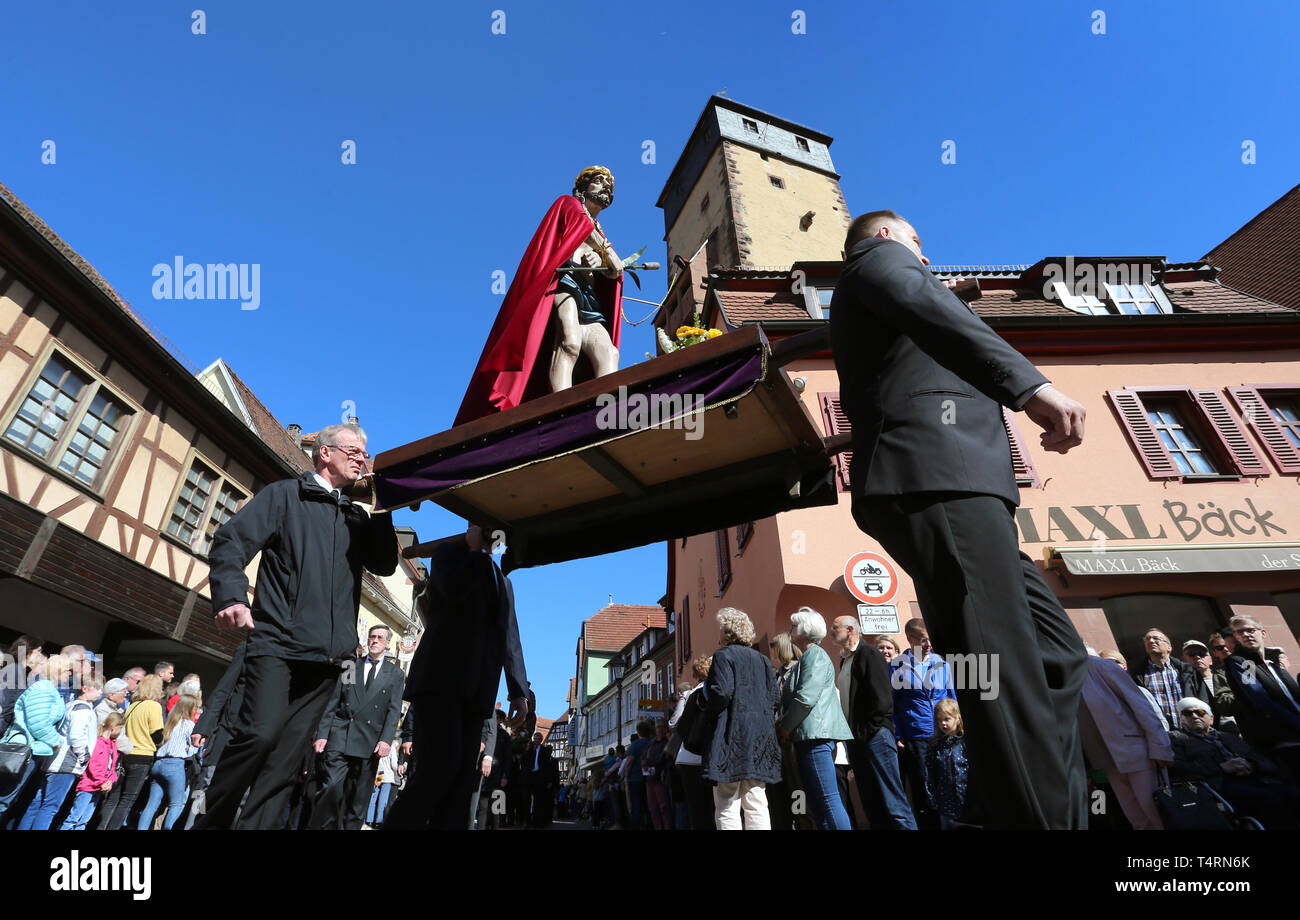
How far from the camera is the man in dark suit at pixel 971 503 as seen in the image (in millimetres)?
1566

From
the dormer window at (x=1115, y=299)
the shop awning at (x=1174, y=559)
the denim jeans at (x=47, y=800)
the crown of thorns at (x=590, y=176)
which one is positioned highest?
the dormer window at (x=1115, y=299)

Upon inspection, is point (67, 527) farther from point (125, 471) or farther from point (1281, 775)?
point (1281, 775)

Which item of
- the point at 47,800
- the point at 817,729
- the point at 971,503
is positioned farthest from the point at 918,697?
the point at 47,800

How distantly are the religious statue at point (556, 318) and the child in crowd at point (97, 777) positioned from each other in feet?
22.1

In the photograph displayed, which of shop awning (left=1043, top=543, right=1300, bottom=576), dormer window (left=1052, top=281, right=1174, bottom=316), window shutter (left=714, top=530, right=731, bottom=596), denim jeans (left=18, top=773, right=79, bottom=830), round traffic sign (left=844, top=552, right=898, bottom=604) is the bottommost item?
denim jeans (left=18, top=773, right=79, bottom=830)

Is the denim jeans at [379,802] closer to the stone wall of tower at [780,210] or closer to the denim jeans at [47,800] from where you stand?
the denim jeans at [47,800]

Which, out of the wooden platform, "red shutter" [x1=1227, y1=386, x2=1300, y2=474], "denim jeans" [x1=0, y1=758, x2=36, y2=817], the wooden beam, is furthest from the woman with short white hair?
"red shutter" [x1=1227, y1=386, x2=1300, y2=474]

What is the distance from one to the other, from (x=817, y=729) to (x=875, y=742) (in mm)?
570

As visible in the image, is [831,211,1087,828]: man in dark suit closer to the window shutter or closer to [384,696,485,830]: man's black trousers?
[384,696,485,830]: man's black trousers

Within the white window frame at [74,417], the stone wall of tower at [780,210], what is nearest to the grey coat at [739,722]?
the white window frame at [74,417]

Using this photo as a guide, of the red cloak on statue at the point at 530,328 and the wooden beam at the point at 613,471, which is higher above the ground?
the red cloak on statue at the point at 530,328

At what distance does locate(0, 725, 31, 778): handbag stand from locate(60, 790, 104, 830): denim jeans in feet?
4.21

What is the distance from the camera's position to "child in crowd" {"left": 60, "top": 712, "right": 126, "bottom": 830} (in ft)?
23.2

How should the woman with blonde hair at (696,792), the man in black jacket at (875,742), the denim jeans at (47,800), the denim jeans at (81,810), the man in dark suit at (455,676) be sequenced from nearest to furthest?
the man in dark suit at (455,676) → the man in black jacket at (875,742) → the woman with blonde hair at (696,792) → the denim jeans at (47,800) → the denim jeans at (81,810)
